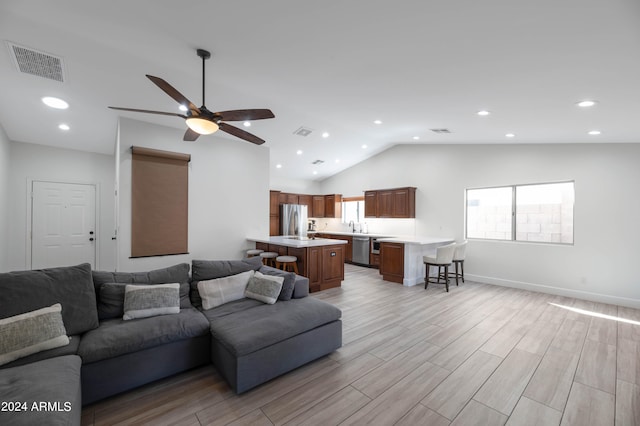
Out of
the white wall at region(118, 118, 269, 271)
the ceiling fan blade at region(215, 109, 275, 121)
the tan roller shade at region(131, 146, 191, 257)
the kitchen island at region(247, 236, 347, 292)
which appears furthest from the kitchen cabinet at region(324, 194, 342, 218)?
the ceiling fan blade at region(215, 109, 275, 121)

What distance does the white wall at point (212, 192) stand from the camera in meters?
4.20

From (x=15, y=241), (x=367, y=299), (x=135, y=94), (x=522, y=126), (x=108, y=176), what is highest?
(x=135, y=94)

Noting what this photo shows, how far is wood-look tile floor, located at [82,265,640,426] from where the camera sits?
188cm

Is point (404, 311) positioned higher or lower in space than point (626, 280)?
lower

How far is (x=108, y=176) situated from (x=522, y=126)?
7869mm

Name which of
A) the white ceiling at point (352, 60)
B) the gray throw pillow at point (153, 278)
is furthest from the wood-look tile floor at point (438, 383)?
the white ceiling at point (352, 60)

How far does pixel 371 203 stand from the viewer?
762cm

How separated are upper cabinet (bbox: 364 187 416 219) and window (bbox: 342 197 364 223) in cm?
75

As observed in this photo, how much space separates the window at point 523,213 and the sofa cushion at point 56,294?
646 centimetres

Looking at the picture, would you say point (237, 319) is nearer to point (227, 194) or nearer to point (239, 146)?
point (227, 194)

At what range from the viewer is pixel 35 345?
1852 mm

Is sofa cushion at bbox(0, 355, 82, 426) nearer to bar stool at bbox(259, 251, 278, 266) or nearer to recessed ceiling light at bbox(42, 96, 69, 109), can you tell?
bar stool at bbox(259, 251, 278, 266)

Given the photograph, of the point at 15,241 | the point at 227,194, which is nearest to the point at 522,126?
the point at 227,194

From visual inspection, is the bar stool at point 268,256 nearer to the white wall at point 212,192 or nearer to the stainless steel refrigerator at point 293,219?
the white wall at point 212,192
